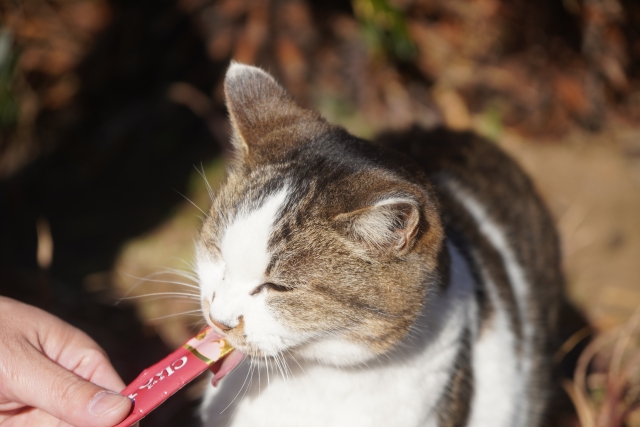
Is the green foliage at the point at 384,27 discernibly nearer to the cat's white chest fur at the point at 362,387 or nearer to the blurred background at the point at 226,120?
the blurred background at the point at 226,120

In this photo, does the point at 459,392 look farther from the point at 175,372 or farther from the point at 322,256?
the point at 175,372

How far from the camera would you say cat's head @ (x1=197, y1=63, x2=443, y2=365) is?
127 cm

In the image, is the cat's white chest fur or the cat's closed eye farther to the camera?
the cat's white chest fur

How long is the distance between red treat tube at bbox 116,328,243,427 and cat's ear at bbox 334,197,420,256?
0.41 metres

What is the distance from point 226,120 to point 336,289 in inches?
77.3

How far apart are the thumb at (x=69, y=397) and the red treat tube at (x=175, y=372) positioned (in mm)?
41

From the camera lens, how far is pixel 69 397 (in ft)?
4.04

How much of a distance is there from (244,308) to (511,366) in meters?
0.95

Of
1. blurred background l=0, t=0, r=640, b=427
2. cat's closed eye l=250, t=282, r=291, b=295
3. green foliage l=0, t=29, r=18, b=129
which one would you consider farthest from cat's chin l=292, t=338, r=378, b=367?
green foliage l=0, t=29, r=18, b=129

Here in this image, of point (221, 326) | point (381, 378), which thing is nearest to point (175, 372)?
point (221, 326)

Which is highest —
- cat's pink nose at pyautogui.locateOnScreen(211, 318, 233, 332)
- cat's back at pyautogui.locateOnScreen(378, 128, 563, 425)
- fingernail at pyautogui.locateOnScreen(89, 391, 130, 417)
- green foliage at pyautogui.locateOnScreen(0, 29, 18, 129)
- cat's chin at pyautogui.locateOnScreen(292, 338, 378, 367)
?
green foliage at pyautogui.locateOnScreen(0, 29, 18, 129)

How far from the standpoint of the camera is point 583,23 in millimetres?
3268

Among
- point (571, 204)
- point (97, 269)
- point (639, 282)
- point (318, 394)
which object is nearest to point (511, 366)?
point (318, 394)

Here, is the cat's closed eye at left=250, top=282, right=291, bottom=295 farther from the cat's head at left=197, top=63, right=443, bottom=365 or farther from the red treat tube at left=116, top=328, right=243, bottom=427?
the red treat tube at left=116, top=328, right=243, bottom=427
